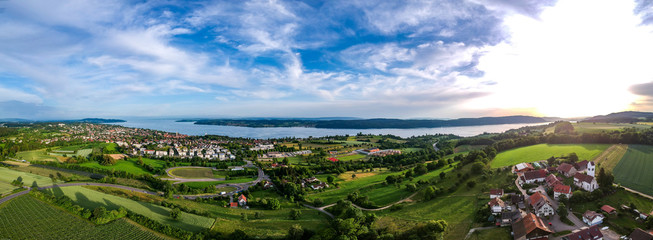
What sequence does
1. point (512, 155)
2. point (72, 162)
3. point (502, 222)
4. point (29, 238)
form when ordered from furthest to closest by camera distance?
1. point (72, 162)
2. point (512, 155)
3. point (502, 222)
4. point (29, 238)

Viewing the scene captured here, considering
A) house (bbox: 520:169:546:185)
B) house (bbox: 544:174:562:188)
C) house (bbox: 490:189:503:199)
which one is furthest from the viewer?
house (bbox: 520:169:546:185)

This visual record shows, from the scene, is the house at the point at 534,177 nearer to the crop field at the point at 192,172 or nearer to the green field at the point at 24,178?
the crop field at the point at 192,172

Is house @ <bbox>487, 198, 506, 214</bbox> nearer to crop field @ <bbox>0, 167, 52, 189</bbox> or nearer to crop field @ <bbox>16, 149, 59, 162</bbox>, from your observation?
crop field @ <bbox>0, 167, 52, 189</bbox>

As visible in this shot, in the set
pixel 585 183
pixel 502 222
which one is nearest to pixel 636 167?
pixel 585 183

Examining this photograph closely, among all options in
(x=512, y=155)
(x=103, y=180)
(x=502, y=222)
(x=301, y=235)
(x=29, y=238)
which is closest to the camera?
(x=29, y=238)

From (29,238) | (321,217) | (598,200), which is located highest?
(598,200)

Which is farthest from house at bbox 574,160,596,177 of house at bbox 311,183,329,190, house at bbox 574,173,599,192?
house at bbox 311,183,329,190

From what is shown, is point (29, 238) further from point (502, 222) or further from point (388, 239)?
point (502, 222)

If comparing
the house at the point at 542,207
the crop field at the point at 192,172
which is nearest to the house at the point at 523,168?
the house at the point at 542,207
